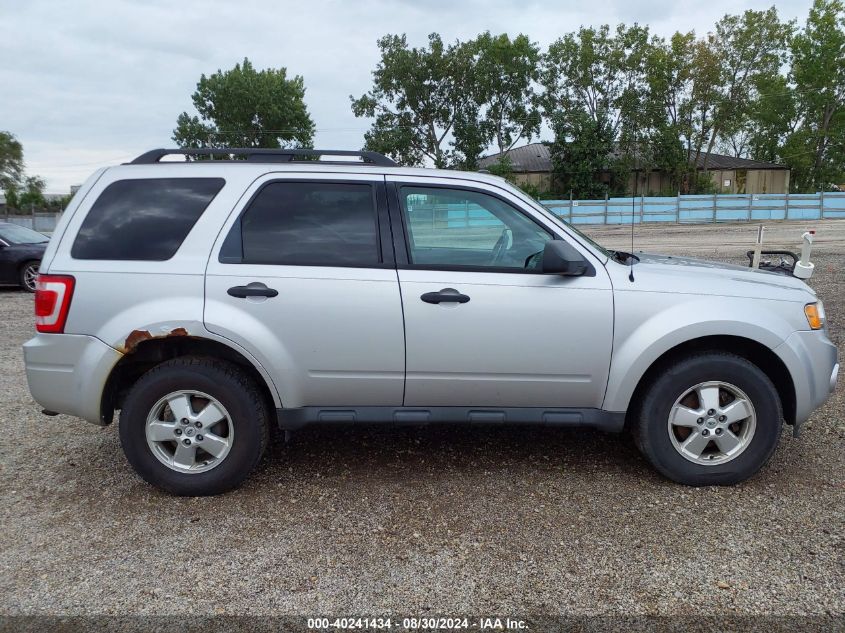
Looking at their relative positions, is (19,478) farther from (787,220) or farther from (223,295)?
(787,220)

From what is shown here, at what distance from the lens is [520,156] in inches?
2205

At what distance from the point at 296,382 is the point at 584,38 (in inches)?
2062

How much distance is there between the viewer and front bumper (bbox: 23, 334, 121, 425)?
357cm

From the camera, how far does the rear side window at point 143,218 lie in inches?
143

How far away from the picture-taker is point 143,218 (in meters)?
3.69

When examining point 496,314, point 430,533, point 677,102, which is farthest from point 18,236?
point 677,102

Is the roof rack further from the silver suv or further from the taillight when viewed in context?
the taillight

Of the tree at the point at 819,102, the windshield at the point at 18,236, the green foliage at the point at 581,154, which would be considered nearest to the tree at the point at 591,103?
the green foliage at the point at 581,154

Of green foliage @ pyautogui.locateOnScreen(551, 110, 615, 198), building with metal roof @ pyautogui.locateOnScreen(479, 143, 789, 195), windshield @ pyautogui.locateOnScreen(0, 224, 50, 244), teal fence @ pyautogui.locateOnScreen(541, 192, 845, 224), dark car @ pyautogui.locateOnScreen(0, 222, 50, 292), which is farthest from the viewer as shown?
building with metal roof @ pyautogui.locateOnScreen(479, 143, 789, 195)

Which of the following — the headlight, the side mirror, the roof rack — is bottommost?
the headlight

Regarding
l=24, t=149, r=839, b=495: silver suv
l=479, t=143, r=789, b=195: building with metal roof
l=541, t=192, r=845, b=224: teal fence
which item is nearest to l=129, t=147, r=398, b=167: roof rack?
l=24, t=149, r=839, b=495: silver suv

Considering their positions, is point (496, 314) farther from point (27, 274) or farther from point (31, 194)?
point (31, 194)

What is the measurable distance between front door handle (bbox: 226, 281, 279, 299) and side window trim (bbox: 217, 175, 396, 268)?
155 millimetres

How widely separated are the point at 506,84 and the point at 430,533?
5044 centimetres
